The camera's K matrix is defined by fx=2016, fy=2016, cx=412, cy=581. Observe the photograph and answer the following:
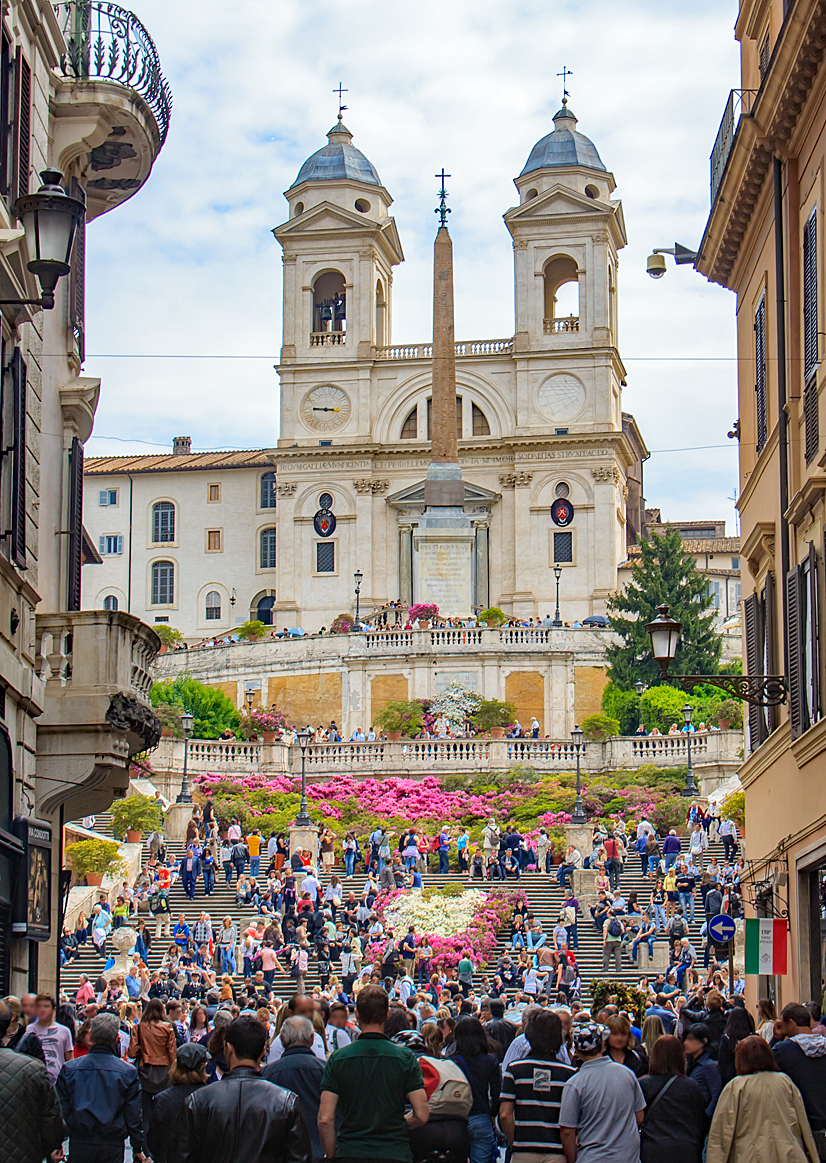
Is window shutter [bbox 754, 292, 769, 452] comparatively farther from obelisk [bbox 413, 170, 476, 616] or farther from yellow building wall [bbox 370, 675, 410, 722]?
obelisk [bbox 413, 170, 476, 616]

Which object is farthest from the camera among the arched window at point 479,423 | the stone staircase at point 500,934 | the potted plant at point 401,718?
the arched window at point 479,423

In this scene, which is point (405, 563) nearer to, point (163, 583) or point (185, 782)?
point (163, 583)

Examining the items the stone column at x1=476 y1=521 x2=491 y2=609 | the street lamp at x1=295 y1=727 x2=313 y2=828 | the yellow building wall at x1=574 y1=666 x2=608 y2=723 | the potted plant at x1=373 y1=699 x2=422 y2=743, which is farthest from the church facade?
the street lamp at x1=295 y1=727 x2=313 y2=828

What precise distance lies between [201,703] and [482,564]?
781 inches

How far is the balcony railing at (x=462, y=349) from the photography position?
85688 mm

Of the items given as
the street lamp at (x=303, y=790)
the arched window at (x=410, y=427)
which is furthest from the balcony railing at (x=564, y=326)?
the street lamp at (x=303, y=790)

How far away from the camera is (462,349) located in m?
86.1

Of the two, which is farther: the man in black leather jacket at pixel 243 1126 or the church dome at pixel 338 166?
the church dome at pixel 338 166

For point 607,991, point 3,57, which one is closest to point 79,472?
point 3,57

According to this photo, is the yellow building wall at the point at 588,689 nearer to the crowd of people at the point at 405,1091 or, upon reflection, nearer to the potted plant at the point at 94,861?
the potted plant at the point at 94,861

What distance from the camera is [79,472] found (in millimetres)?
19906

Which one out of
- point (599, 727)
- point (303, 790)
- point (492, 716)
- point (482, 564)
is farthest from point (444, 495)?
point (303, 790)

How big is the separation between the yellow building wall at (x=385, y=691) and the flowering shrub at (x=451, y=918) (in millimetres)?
25195

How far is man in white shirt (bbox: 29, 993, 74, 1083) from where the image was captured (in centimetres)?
1266
